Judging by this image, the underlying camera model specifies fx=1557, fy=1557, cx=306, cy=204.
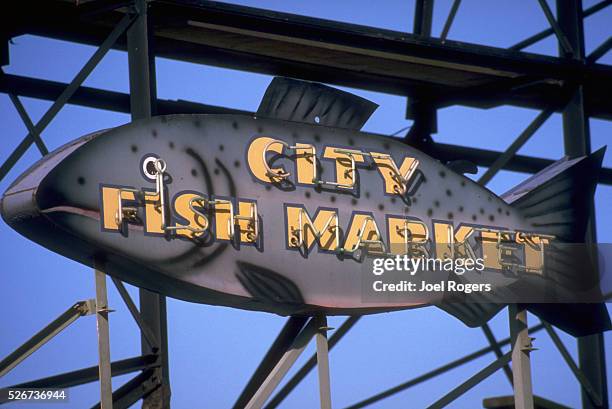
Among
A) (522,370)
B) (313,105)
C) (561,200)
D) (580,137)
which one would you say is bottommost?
(522,370)

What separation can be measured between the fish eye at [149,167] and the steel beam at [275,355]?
2038 millimetres

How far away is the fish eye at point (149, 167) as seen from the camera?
43.4ft

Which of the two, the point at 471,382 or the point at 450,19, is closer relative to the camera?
the point at 471,382

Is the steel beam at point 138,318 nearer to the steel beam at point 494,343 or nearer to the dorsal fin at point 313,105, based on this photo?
the dorsal fin at point 313,105

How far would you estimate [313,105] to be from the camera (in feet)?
47.7

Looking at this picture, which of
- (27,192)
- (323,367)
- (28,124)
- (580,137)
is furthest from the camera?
(580,137)

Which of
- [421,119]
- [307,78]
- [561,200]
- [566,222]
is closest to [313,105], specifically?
[561,200]

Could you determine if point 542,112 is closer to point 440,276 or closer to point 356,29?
point 356,29

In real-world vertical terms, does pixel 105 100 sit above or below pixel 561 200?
above

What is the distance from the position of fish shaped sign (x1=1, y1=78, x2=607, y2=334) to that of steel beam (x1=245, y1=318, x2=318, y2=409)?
0.61 ft

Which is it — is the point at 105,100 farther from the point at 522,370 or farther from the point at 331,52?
the point at 522,370

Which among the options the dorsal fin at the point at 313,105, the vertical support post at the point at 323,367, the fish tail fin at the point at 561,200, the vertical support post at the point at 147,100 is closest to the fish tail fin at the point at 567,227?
the fish tail fin at the point at 561,200

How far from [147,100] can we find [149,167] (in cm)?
188

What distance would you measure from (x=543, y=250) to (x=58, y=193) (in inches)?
209
